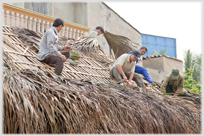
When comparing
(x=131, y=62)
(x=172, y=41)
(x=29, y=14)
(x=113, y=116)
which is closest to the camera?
(x=113, y=116)

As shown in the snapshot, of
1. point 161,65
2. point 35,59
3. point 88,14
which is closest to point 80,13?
point 88,14

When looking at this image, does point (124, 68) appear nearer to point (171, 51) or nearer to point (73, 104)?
point (73, 104)

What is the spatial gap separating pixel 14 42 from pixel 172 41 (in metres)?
14.2

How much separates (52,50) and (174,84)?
2583 millimetres

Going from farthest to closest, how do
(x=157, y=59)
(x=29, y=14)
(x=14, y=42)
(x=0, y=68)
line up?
(x=157, y=59)
(x=29, y=14)
(x=14, y=42)
(x=0, y=68)

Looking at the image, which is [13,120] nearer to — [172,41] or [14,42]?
[14,42]

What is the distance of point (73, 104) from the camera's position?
3113 millimetres

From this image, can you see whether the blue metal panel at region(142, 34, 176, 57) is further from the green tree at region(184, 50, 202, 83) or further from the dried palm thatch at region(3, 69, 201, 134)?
the dried palm thatch at region(3, 69, 201, 134)

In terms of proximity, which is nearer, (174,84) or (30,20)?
(174,84)

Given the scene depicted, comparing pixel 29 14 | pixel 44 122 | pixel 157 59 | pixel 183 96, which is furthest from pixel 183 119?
pixel 157 59

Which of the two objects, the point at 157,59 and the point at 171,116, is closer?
the point at 171,116

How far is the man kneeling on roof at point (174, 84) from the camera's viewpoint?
5.68m

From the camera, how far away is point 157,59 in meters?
11.2

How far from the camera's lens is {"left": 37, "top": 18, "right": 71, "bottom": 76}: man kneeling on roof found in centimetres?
443
